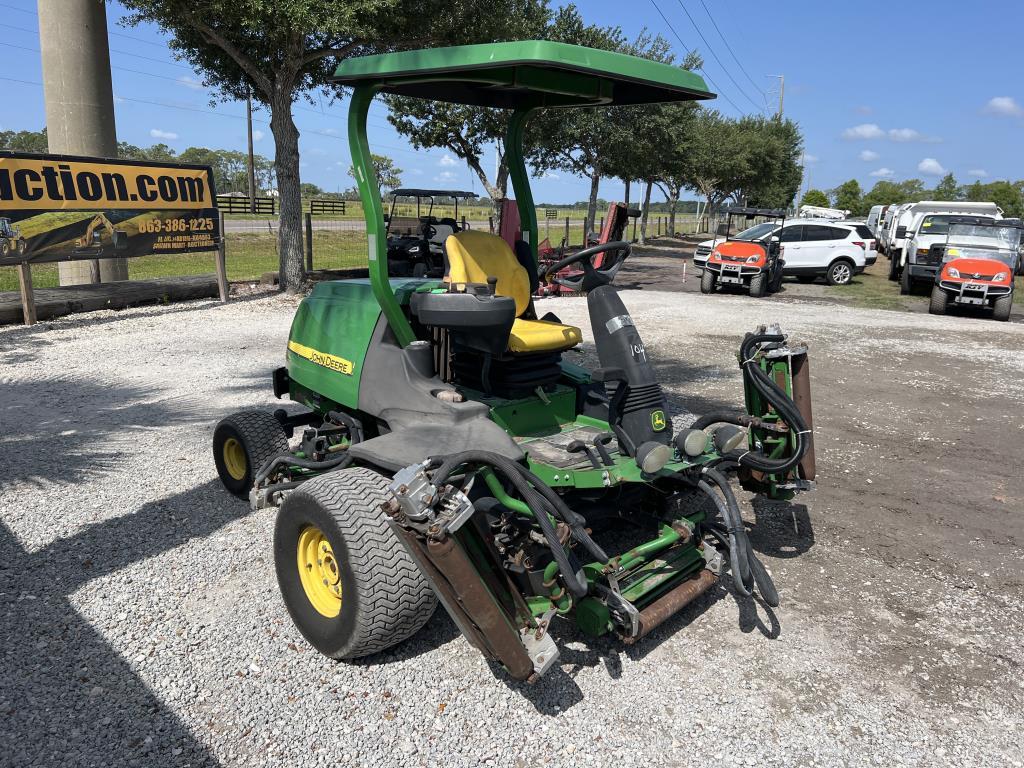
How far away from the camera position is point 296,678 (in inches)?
114

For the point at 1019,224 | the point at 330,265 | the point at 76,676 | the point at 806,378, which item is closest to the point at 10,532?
the point at 76,676

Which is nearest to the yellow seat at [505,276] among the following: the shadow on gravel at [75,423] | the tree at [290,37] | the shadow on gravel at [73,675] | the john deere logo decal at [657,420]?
the john deere logo decal at [657,420]

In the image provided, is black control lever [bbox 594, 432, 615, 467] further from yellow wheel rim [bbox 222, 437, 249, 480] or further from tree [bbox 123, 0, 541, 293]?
tree [bbox 123, 0, 541, 293]

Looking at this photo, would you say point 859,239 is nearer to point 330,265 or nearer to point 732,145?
point 330,265

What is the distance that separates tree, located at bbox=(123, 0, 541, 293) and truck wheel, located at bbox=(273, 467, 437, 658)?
9.20 m

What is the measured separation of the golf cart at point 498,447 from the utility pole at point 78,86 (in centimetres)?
954

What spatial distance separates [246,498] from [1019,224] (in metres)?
16.0

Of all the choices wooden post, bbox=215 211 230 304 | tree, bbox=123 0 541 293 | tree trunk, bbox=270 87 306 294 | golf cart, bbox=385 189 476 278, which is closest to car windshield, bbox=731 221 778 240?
golf cart, bbox=385 189 476 278

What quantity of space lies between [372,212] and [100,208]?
8424 mm

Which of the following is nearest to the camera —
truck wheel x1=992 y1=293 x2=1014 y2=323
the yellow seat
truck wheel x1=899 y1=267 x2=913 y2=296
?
the yellow seat

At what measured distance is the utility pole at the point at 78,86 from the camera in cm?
1137

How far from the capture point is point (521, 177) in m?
4.61

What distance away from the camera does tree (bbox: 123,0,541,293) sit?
34.1 feet

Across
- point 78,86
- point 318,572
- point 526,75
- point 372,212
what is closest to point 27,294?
point 78,86
